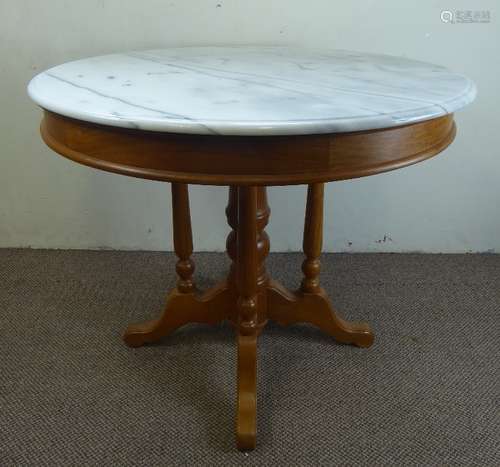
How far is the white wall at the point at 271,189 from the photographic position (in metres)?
1.35

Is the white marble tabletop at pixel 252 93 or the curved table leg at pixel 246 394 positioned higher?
the white marble tabletop at pixel 252 93

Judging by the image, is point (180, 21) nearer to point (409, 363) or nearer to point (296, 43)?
point (296, 43)

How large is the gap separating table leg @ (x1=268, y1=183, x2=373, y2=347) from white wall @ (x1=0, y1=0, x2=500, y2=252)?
39 cm

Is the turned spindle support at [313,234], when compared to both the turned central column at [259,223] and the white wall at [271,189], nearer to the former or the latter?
the turned central column at [259,223]

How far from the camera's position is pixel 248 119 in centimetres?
59

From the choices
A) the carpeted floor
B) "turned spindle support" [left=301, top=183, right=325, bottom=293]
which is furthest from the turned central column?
the carpeted floor

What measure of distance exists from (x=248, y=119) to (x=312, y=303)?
70cm

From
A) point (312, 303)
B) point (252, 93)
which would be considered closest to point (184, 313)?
point (312, 303)

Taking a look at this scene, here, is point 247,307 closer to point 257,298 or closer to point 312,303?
point 257,298

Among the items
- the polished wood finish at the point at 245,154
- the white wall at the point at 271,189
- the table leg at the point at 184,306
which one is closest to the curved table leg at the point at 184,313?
the table leg at the point at 184,306

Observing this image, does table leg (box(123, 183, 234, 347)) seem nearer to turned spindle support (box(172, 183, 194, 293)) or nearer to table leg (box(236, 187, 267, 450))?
turned spindle support (box(172, 183, 194, 293))

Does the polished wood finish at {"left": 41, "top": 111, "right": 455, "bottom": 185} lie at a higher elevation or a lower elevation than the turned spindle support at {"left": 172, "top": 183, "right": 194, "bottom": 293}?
higher

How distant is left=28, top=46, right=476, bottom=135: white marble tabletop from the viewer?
1.97ft

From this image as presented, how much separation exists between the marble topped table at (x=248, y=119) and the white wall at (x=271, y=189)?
0.41 m
